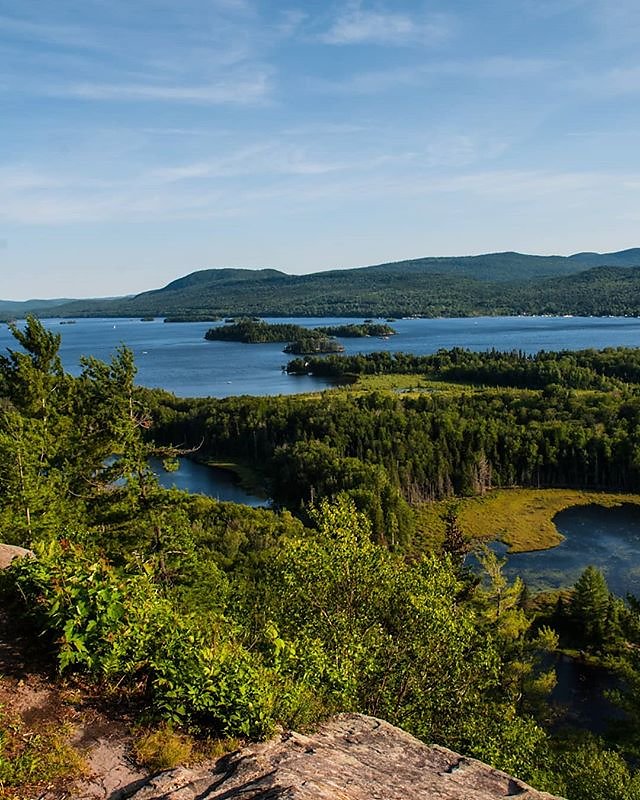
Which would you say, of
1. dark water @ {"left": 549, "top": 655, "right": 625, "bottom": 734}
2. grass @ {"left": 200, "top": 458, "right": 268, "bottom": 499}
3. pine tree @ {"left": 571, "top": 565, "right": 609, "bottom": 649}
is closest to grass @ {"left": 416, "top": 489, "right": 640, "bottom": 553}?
pine tree @ {"left": 571, "top": 565, "right": 609, "bottom": 649}

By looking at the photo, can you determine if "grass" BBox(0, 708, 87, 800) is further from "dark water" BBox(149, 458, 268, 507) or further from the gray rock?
"dark water" BBox(149, 458, 268, 507)

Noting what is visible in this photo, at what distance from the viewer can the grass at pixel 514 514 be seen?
2280 inches

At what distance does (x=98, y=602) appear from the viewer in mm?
8078

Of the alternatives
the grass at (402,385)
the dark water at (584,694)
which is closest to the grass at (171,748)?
the dark water at (584,694)

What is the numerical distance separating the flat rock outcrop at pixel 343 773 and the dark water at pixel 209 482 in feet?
203

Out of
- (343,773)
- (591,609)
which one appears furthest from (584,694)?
(343,773)

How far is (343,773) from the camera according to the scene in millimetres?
7230

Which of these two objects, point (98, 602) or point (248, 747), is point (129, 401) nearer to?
point (98, 602)

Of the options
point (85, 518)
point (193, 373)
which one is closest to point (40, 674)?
point (85, 518)

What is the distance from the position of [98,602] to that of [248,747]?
2738mm

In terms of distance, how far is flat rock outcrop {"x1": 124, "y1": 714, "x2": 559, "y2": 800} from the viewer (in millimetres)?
6527

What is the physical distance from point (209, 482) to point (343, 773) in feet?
248

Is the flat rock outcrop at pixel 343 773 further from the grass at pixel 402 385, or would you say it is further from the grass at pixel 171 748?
the grass at pixel 402 385

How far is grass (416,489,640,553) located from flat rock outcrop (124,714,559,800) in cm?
4887
